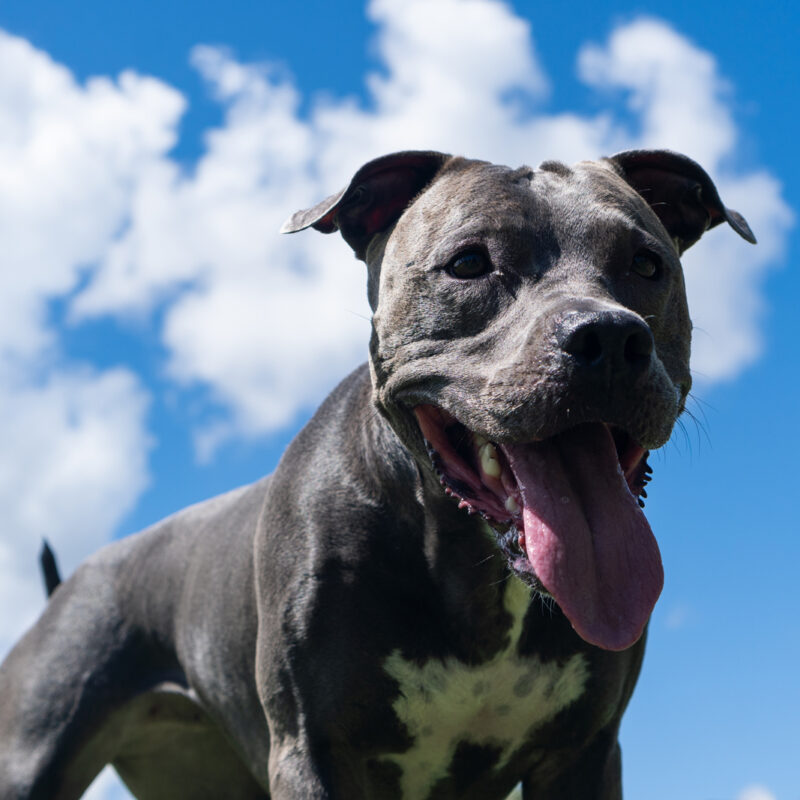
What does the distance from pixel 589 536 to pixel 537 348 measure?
0.62 metres

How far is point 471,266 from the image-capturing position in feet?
13.4

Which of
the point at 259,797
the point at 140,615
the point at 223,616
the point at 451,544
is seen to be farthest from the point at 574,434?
the point at 259,797

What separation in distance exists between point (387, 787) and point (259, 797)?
2161 millimetres

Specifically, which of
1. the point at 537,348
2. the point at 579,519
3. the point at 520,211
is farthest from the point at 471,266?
the point at 579,519

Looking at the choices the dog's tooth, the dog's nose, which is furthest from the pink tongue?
the dog's nose

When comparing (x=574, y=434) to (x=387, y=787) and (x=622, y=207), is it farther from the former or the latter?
(x=387, y=787)

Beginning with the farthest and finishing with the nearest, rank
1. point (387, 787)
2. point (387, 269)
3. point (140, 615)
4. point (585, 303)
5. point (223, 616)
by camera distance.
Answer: point (140, 615)
point (223, 616)
point (387, 787)
point (387, 269)
point (585, 303)

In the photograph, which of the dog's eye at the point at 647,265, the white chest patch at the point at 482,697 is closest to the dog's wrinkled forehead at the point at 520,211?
the dog's eye at the point at 647,265

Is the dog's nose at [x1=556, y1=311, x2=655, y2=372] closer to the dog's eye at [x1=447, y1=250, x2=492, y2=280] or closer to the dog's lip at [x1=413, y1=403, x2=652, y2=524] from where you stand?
the dog's lip at [x1=413, y1=403, x2=652, y2=524]

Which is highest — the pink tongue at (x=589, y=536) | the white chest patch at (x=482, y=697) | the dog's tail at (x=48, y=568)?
the dog's tail at (x=48, y=568)

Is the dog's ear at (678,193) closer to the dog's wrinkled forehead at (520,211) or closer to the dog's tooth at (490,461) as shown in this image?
the dog's wrinkled forehead at (520,211)

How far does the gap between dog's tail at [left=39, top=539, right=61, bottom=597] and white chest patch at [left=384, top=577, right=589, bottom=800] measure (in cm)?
334

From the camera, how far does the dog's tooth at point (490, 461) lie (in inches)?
156

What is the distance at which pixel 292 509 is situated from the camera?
15.6ft
